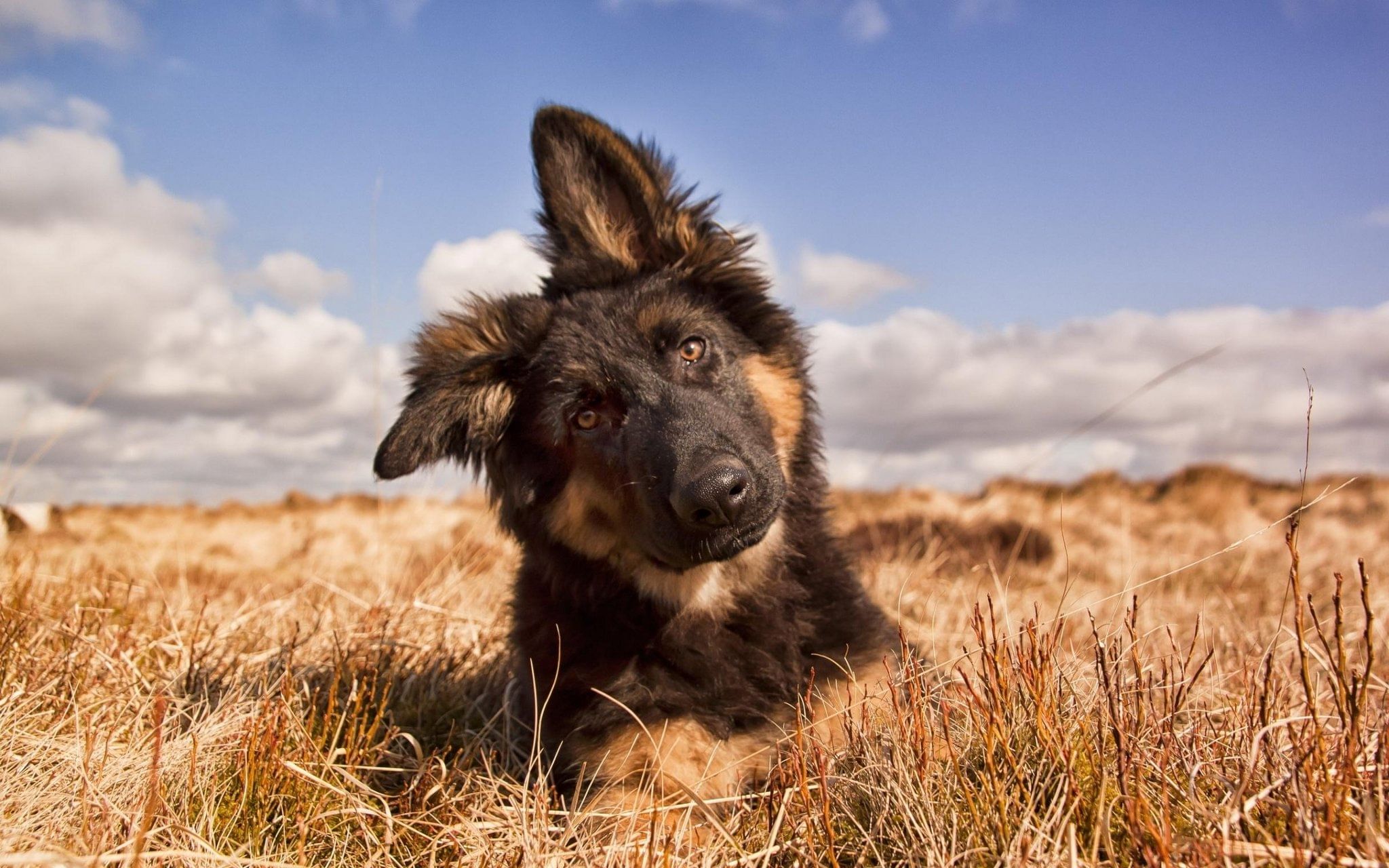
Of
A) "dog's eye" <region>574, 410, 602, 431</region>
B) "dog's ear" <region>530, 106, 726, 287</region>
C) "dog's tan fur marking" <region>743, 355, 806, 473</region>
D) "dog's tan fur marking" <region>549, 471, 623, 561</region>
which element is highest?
"dog's ear" <region>530, 106, 726, 287</region>

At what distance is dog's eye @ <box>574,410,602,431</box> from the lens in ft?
11.6

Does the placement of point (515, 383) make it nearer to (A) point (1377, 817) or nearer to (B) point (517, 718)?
(B) point (517, 718)

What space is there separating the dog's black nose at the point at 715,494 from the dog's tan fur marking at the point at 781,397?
0.65 metres

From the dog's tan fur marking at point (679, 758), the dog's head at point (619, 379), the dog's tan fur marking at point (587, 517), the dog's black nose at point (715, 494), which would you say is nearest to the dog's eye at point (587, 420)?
the dog's head at point (619, 379)

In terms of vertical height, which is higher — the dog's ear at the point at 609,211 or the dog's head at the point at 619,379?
the dog's ear at the point at 609,211

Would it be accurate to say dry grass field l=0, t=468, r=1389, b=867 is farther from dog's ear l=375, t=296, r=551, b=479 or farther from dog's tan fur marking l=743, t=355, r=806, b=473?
dog's ear l=375, t=296, r=551, b=479

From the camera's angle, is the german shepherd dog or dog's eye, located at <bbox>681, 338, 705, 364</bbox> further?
dog's eye, located at <bbox>681, 338, 705, 364</bbox>

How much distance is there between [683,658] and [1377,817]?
1935mm

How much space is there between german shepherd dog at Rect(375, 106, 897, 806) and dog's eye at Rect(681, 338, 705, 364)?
1cm

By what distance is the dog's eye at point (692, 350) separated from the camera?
3.62m

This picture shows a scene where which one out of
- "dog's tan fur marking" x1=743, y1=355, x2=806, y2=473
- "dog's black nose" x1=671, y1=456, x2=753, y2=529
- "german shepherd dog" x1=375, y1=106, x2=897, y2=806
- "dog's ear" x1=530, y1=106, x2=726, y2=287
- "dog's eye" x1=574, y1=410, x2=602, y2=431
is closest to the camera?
"dog's black nose" x1=671, y1=456, x2=753, y2=529

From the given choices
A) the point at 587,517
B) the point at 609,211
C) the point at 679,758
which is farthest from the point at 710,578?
the point at 609,211

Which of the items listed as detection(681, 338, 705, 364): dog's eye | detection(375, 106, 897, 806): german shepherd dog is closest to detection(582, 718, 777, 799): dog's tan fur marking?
detection(375, 106, 897, 806): german shepherd dog

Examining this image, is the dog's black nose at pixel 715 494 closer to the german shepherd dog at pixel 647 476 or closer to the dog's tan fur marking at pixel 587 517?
the german shepherd dog at pixel 647 476
